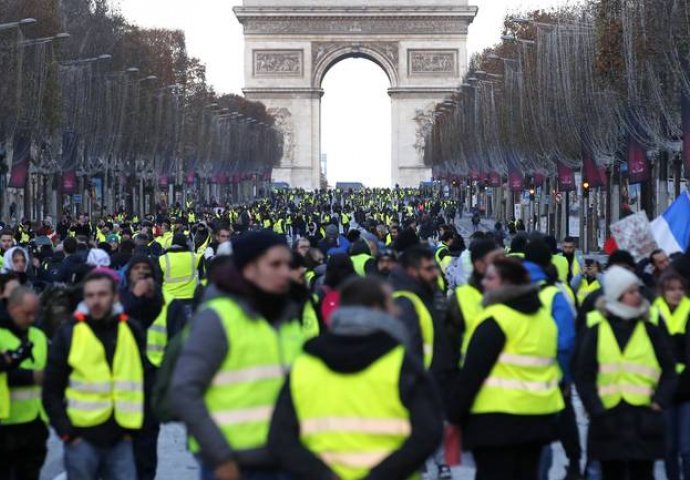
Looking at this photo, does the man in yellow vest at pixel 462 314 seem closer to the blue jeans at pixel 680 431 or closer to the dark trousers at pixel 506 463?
the blue jeans at pixel 680 431

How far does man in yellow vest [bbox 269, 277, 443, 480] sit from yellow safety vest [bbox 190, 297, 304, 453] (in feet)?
1.62

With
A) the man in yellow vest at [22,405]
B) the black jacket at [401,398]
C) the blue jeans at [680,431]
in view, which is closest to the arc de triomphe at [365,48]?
the blue jeans at [680,431]

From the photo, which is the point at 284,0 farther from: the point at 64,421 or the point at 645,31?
the point at 64,421

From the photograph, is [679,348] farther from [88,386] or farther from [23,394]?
[23,394]

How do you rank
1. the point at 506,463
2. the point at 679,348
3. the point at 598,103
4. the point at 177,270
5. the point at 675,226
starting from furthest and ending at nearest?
the point at 598,103 < the point at 177,270 < the point at 675,226 < the point at 679,348 < the point at 506,463

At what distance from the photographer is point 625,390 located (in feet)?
30.9

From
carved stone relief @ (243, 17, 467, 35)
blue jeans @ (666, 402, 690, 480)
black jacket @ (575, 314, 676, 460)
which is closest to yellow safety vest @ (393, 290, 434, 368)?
black jacket @ (575, 314, 676, 460)

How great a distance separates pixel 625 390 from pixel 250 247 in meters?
2.93

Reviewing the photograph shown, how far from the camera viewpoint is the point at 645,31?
3484 cm

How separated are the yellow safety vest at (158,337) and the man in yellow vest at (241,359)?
462 cm

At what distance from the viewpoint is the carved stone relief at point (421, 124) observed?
413ft

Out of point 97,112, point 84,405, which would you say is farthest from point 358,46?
point 84,405

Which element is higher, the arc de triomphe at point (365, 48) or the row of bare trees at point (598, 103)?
the arc de triomphe at point (365, 48)

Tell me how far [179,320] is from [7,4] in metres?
36.8
